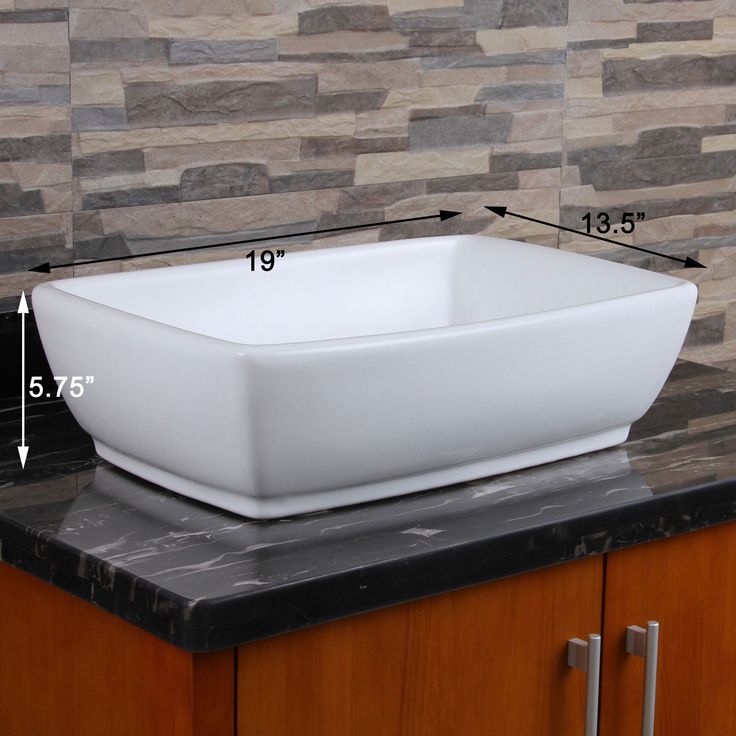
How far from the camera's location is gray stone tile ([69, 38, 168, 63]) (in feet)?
5.37

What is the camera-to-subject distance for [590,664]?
1.33 metres

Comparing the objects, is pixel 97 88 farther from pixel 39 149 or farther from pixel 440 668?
pixel 440 668

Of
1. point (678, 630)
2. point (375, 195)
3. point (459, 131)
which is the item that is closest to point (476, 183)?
point (459, 131)

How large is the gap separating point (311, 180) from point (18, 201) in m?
0.44

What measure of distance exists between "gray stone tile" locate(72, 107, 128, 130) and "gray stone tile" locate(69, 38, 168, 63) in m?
0.06

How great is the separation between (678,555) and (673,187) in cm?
108

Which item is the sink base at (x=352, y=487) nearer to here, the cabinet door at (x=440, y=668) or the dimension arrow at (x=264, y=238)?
the cabinet door at (x=440, y=668)

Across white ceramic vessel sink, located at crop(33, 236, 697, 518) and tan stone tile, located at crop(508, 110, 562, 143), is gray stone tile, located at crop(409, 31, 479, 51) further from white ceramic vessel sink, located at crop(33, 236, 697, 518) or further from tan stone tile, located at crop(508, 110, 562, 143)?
white ceramic vessel sink, located at crop(33, 236, 697, 518)

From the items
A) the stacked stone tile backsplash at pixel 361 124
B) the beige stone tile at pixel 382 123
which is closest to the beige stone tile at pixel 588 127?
the stacked stone tile backsplash at pixel 361 124

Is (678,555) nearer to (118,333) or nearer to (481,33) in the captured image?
(118,333)

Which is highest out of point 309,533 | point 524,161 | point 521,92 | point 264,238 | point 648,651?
point 521,92

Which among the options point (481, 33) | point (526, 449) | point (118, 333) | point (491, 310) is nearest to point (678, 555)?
point (526, 449)

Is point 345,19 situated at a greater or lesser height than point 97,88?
greater

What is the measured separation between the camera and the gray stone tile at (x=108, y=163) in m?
1.67
